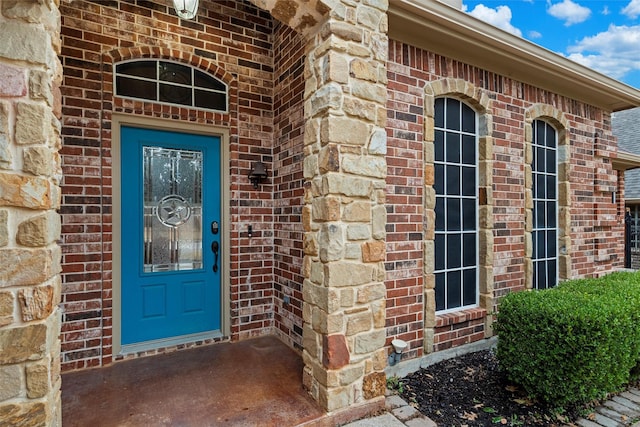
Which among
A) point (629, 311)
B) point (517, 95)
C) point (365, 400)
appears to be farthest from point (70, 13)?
point (629, 311)

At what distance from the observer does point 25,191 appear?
55.5 inches

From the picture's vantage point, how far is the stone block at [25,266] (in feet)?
4.53

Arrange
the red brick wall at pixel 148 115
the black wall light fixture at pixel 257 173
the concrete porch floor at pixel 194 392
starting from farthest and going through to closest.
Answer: the black wall light fixture at pixel 257 173 → the red brick wall at pixel 148 115 → the concrete porch floor at pixel 194 392

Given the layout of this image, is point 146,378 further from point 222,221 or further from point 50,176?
point 50,176

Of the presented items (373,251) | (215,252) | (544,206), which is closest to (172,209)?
(215,252)

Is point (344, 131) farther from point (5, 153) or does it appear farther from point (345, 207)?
point (5, 153)

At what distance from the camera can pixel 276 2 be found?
216 cm

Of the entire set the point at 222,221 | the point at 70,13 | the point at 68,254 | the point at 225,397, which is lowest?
the point at 225,397

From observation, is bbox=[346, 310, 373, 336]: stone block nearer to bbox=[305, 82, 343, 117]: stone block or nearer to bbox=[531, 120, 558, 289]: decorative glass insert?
bbox=[305, 82, 343, 117]: stone block

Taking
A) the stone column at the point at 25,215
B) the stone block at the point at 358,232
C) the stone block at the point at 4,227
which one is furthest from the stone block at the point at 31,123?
the stone block at the point at 358,232

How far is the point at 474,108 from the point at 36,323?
13.2 feet

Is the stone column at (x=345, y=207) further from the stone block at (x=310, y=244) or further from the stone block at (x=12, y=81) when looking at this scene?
the stone block at (x=12, y=81)

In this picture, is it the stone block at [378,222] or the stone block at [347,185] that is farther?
the stone block at [378,222]

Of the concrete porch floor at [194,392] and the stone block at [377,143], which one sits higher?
the stone block at [377,143]
